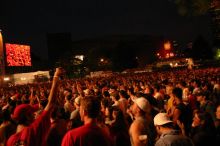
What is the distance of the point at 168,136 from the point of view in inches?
167

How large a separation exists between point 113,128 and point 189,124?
5.67ft

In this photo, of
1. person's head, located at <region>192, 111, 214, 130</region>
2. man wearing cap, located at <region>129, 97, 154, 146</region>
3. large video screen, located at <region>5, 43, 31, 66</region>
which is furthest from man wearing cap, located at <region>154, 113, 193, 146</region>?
large video screen, located at <region>5, 43, 31, 66</region>

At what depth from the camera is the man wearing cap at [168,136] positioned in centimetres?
416

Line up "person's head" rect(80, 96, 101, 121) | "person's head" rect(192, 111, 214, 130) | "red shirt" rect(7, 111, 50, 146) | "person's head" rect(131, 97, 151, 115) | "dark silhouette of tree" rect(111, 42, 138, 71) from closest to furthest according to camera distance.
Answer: "person's head" rect(80, 96, 101, 121)
"red shirt" rect(7, 111, 50, 146)
"person's head" rect(131, 97, 151, 115)
"person's head" rect(192, 111, 214, 130)
"dark silhouette of tree" rect(111, 42, 138, 71)

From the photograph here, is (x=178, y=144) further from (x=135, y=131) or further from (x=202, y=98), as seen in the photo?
(x=202, y=98)

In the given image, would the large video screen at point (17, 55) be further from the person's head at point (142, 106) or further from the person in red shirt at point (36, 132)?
the person in red shirt at point (36, 132)

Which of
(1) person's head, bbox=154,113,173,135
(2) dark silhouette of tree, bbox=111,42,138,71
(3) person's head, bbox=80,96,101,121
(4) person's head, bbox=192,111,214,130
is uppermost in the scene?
(2) dark silhouette of tree, bbox=111,42,138,71

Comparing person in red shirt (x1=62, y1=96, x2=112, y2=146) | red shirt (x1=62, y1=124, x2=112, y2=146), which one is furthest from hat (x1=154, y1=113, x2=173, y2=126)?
red shirt (x1=62, y1=124, x2=112, y2=146)

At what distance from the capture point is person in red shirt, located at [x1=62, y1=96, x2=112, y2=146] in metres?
3.53

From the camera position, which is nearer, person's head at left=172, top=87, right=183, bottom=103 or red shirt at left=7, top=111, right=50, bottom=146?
red shirt at left=7, top=111, right=50, bottom=146

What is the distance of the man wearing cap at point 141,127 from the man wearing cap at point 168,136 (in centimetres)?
44

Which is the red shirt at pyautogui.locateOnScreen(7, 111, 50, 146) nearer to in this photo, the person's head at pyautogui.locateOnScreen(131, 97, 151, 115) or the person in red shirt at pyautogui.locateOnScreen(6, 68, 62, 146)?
the person in red shirt at pyautogui.locateOnScreen(6, 68, 62, 146)

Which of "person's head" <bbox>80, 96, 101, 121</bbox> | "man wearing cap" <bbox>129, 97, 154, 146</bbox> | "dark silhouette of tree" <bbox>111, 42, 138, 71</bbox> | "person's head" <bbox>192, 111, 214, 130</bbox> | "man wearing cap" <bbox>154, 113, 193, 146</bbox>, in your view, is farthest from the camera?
"dark silhouette of tree" <bbox>111, 42, 138, 71</bbox>

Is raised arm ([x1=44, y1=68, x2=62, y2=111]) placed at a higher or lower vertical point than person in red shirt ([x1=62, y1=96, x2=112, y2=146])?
higher
